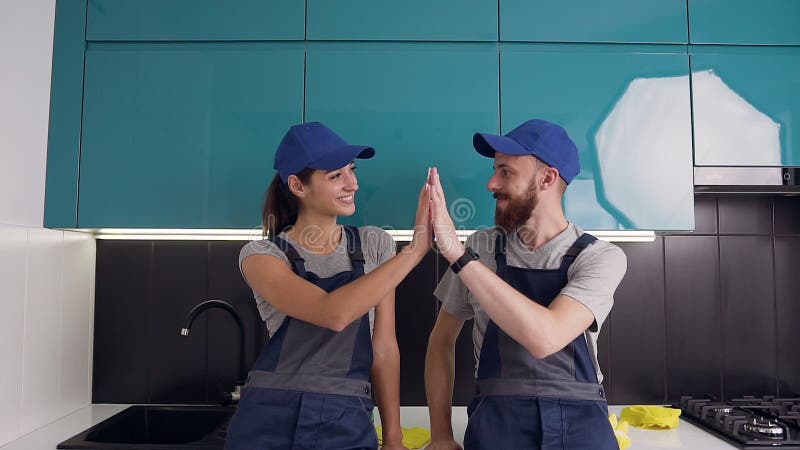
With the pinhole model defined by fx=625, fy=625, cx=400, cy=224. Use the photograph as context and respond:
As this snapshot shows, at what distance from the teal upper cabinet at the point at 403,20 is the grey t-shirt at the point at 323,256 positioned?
0.67m

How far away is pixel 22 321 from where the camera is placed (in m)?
1.83

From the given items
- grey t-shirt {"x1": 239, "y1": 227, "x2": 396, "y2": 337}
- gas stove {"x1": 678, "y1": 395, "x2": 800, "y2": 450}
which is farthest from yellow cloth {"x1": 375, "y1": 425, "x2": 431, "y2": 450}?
gas stove {"x1": 678, "y1": 395, "x2": 800, "y2": 450}

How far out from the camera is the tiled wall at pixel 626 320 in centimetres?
229

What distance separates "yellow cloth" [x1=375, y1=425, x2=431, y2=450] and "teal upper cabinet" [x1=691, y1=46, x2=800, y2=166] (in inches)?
46.4

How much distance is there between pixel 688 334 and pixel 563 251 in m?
1.01

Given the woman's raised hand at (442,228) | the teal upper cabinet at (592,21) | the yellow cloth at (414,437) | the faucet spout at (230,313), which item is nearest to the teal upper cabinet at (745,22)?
the teal upper cabinet at (592,21)

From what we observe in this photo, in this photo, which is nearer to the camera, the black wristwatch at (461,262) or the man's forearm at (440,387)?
the black wristwatch at (461,262)

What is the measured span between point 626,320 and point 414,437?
0.98 meters

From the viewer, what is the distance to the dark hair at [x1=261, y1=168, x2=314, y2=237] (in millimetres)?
1740

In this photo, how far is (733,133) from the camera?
76.9 inches

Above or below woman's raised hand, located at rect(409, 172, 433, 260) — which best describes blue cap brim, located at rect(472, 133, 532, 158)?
above

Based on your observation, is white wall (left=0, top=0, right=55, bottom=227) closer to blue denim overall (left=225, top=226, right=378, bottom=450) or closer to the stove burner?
blue denim overall (left=225, top=226, right=378, bottom=450)

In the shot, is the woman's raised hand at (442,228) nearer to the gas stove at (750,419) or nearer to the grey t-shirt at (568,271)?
the grey t-shirt at (568,271)

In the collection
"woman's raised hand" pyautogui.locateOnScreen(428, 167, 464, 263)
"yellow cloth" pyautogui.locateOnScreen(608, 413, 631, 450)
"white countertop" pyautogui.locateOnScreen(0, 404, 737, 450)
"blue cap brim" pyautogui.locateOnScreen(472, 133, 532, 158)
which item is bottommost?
"white countertop" pyautogui.locateOnScreen(0, 404, 737, 450)
